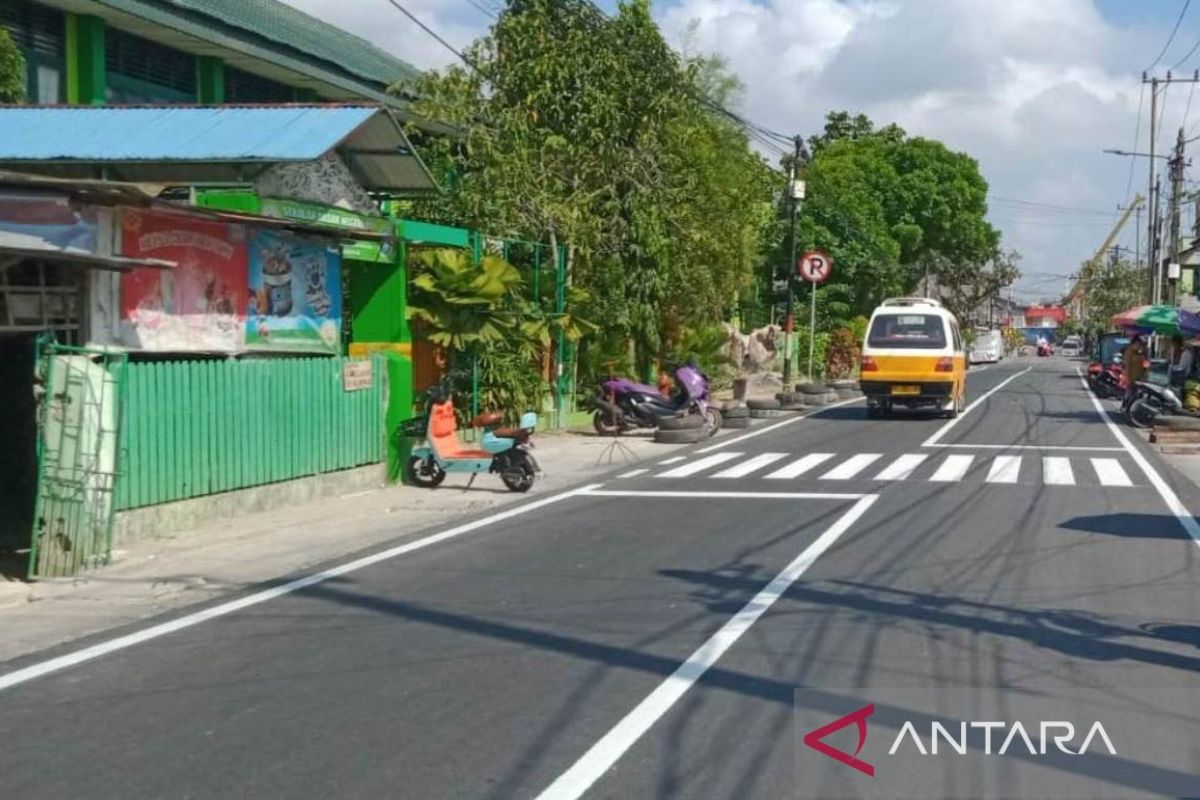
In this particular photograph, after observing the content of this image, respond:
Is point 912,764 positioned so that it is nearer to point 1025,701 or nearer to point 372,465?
point 1025,701

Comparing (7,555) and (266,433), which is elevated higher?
(266,433)

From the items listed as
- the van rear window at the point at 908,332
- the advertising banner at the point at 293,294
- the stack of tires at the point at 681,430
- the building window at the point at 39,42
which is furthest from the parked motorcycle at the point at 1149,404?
the building window at the point at 39,42

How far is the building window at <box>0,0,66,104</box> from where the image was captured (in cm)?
1781

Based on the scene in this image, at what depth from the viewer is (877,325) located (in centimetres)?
2706

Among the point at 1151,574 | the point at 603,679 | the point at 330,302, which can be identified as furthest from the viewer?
the point at 330,302

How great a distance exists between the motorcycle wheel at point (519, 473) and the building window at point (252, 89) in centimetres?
1022

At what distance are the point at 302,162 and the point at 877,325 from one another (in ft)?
53.4

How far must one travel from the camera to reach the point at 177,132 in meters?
14.2

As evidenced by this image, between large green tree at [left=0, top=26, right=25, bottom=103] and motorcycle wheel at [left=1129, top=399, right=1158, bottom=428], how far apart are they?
2085 centimetres

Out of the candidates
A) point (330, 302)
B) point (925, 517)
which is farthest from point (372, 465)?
point (925, 517)

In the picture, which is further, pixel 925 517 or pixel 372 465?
pixel 372 465

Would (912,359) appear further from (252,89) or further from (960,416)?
(252,89)

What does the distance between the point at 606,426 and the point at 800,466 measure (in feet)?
19.1

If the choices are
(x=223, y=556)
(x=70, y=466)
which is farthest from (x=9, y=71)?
(x=223, y=556)
